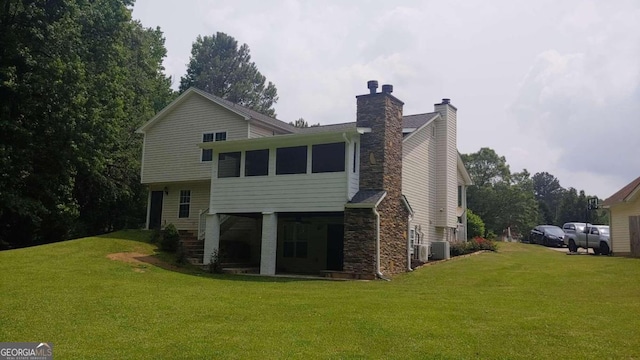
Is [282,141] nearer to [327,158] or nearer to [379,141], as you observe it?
[327,158]

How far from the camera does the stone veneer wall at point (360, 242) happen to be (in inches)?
693

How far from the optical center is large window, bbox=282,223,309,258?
922 inches

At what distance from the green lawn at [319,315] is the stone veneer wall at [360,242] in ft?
4.31

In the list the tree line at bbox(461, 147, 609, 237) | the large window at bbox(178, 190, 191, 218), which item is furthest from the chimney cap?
the tree line at bbox(461, 147, 609, 237)

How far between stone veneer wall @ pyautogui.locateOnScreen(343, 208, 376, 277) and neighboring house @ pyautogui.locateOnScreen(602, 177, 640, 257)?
44.0 feet

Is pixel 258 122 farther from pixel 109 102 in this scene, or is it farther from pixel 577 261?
pixel 577 261

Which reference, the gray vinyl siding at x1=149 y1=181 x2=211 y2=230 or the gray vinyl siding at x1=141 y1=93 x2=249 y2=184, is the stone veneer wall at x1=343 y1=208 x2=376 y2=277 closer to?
the gray vinyl siding at x1=141 y1=93 x2=249 y2=184

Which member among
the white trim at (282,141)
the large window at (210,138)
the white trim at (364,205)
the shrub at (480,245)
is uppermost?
the large window at (210,138)

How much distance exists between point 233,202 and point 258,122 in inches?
203

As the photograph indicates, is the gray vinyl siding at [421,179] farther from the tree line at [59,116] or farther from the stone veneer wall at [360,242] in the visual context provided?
the tree line at [59,116]

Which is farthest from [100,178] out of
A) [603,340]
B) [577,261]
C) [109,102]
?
[603,340]

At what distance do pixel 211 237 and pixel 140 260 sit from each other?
3.03 m

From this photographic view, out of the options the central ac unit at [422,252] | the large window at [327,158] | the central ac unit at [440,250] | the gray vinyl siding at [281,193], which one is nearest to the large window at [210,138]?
the gray vinyl siding at [281,193]

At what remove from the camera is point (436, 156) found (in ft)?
83.5
